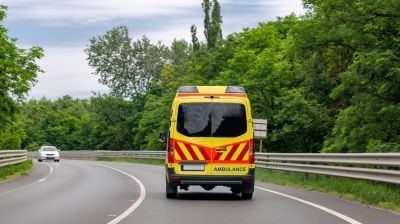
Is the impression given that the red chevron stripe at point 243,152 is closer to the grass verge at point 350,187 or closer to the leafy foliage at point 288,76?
the grass verge at point 350,187

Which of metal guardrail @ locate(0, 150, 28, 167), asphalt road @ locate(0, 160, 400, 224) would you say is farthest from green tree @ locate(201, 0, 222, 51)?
asphalt road @ locate(0, 160, 400, 224)

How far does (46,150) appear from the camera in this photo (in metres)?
60.2

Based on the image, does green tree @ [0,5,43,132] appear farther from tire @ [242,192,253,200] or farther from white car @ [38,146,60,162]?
white car @ [38,146,60,162]

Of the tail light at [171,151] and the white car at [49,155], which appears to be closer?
the tail light at [171,151]

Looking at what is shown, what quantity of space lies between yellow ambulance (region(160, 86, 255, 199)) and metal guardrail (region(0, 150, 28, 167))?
1412cm

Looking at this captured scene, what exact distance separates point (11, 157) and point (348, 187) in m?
21.8

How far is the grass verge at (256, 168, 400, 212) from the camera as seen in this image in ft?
46.0

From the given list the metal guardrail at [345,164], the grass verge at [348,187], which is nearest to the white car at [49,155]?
the metal guardrail at [345,164]

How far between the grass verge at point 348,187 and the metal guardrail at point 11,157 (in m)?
10.8

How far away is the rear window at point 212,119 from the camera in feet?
52.4

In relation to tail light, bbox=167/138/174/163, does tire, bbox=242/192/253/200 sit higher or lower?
lower

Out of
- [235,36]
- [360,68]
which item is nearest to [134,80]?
[235,36]

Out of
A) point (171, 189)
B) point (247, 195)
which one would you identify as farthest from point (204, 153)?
point (247, 195)

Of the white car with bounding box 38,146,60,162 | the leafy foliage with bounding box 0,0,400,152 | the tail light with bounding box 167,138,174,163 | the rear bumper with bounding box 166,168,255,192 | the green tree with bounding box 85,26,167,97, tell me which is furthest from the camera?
the green tree with bounding box 85,26,167,97
